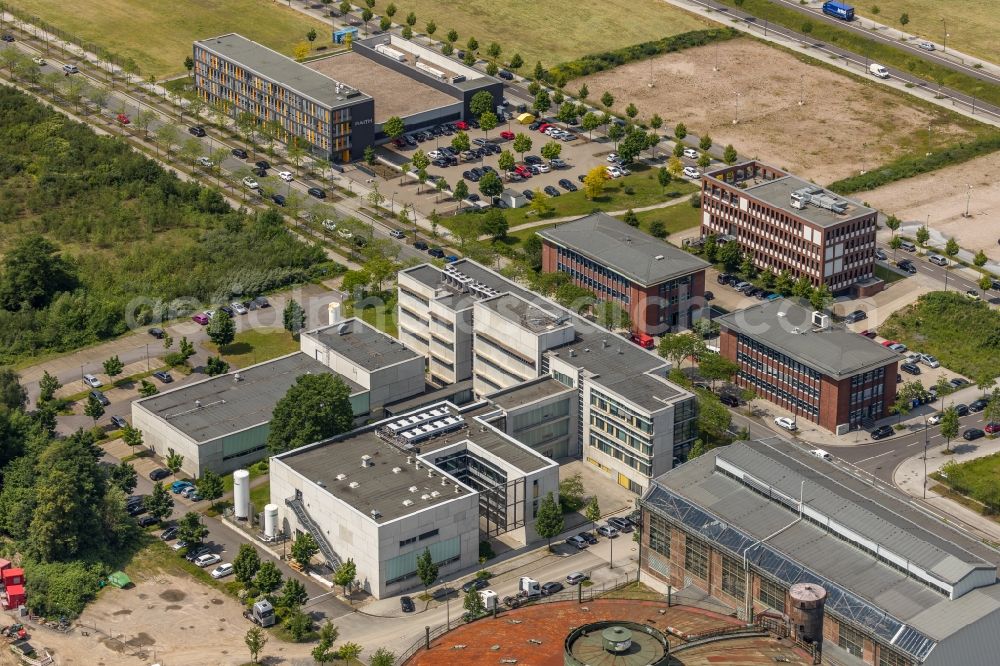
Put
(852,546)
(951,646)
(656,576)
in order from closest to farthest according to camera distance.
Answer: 1. (951,646)
2. (852,546)
3. (656,576)

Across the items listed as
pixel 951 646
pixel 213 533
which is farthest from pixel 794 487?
pixel 213 533

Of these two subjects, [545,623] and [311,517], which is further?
[311,517]

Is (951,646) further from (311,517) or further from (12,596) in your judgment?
(12,596)

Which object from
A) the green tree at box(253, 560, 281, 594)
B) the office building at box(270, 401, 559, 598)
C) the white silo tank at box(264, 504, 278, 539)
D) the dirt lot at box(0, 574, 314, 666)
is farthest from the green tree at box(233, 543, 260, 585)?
the white silo tank at box(264, 504, 278, 539)

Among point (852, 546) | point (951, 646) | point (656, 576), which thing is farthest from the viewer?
point (656, 576)

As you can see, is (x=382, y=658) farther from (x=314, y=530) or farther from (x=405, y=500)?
(x=314, y=530)

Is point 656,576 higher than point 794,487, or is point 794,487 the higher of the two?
point 794,487

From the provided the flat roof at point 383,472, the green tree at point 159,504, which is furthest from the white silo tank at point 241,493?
the green tree at point 159,504
